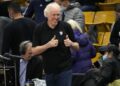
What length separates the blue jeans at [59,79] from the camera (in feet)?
24.6

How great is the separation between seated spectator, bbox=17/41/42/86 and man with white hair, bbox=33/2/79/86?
53 centimetres

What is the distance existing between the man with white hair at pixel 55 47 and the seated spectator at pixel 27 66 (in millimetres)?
530

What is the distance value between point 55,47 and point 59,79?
46 cm

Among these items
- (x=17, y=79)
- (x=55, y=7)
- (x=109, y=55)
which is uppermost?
(x=55, y=7)

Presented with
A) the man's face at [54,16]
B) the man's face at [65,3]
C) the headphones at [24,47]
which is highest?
the man's face at [54,16]

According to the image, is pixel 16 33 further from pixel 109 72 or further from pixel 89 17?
pixel 89 17

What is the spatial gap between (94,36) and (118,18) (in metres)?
2.17

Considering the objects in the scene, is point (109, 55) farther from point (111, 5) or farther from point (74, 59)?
point (111, 5)

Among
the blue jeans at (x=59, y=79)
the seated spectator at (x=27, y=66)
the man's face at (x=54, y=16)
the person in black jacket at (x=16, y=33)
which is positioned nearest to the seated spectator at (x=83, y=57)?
the seated spectator at (x=27, y=66)

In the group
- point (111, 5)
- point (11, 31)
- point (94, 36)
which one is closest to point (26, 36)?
point (11, 31)

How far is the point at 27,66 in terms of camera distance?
27.1ft

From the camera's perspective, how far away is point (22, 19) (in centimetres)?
900

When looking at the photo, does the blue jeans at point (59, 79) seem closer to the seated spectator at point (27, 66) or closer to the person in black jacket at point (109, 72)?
the person in black jacket at point (109, 72)

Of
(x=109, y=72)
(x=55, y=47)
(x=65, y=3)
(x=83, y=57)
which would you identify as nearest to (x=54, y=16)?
(x=55, y=47)
